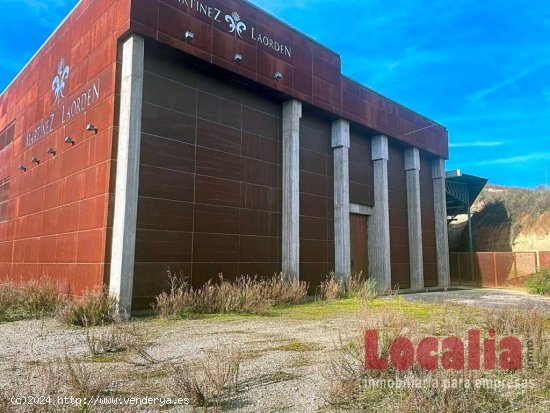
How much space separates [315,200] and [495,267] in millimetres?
15617

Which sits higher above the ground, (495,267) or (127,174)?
(127,174)

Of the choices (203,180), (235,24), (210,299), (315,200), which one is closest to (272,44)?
(235,24)

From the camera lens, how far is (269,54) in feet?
52.4

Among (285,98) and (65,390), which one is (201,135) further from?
(65,390)

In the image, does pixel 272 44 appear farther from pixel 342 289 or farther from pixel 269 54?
pixel 342 289

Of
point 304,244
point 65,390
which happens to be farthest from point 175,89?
point 65,390

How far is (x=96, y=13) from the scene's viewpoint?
46.2 feet

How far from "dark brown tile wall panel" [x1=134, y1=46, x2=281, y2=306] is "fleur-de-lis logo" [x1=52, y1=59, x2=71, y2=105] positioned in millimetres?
4970

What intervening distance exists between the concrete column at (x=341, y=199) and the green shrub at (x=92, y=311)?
32.3ft

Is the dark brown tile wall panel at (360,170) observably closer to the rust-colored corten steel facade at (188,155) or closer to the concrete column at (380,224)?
the rust-colored corten steel facade at (188,155)

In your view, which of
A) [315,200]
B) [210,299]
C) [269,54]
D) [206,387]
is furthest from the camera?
[315,200]

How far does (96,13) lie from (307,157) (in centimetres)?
915

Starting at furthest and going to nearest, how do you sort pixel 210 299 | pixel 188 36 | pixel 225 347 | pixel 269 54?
pixel 269 54, pixel 188 36, pixel 210 299, pixel 225 347

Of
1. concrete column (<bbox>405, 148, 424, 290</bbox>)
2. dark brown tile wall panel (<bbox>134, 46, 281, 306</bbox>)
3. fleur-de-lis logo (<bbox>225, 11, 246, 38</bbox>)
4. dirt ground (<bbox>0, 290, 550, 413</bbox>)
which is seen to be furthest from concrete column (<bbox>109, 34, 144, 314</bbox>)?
concrete column (<bbox>405, 148, 424, 290</bbox>)
